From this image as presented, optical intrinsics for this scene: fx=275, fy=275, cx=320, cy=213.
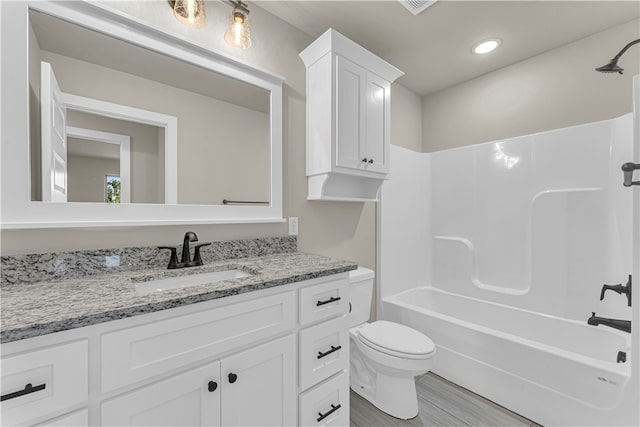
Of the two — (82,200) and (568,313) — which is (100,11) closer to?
(82,200)

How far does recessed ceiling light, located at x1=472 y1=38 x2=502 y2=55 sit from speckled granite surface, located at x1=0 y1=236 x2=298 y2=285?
2.22m

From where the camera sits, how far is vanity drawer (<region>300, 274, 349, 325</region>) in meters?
1.17

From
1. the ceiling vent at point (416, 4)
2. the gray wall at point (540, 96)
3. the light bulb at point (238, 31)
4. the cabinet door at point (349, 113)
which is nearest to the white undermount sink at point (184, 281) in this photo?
the cabinet door at point (349, 113)

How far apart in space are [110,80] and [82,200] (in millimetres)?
538

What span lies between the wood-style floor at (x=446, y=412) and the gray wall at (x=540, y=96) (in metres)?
2.05

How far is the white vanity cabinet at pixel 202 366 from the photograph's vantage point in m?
0.68

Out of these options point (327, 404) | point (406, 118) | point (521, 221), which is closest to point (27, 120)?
point (327, 404)

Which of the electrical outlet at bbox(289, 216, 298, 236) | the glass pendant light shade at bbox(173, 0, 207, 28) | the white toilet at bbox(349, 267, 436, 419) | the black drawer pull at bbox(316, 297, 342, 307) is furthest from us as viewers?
the electrical outlet at bbox(289, 216, 298, 236)

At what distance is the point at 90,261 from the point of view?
1.12 metres

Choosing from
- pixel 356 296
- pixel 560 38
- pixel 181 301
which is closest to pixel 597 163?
pixel 560 38

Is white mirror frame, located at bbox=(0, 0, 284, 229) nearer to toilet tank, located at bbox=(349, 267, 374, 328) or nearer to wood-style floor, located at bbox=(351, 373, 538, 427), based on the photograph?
toilet tank, located at bbox=(349, 267, 374, 328)

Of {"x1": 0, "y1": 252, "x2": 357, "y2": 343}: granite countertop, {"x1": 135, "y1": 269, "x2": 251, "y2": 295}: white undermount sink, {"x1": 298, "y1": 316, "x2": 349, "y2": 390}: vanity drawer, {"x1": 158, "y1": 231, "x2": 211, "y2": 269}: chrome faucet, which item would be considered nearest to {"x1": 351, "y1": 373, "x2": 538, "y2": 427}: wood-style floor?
{"x1": 298, "y1": 316, "x2": 349, "y2": 390}: vanity drawer

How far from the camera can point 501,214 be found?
232 centimetres

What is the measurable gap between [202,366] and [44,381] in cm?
38
